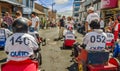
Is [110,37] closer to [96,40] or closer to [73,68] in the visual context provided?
[73,68]

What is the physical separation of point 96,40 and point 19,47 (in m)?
2.57

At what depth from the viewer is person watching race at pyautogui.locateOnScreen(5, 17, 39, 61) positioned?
5078 mm

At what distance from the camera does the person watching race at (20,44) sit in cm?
508

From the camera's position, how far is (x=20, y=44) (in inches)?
201

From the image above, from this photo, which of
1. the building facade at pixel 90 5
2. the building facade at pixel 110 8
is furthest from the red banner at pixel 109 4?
the building facade at pixel 90 5

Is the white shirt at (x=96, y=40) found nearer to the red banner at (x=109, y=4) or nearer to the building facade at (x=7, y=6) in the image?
the building facade at (x=7, y=6)

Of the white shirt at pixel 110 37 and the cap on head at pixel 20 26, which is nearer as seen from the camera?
the cap on head at pixel 20 26

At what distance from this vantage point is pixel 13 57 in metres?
5.08

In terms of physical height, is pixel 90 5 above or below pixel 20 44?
above

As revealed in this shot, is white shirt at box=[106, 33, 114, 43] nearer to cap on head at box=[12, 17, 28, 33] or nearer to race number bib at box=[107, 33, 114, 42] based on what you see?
race number bib at box=[107, 33, 114, 42]

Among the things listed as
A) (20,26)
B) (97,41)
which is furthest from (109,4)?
(20,26)

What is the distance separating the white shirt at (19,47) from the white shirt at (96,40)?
2.29 metres

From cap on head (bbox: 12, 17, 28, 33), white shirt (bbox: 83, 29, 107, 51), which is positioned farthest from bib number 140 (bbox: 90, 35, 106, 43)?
cap on head (bbox: 12, 17, 28, 33)

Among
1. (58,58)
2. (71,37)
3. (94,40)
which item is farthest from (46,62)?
(71,37)
